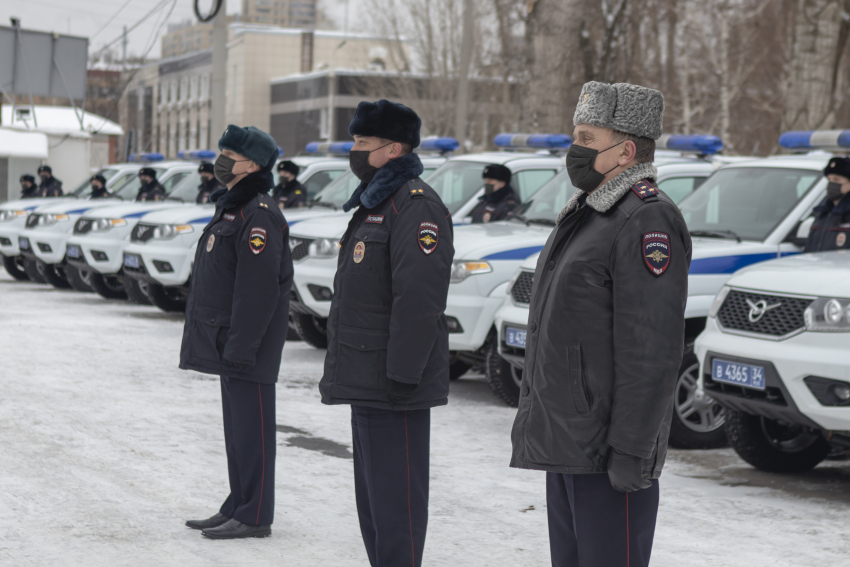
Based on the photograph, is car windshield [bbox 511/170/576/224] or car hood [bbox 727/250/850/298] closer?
car hood [bbox 727/250/850/298]

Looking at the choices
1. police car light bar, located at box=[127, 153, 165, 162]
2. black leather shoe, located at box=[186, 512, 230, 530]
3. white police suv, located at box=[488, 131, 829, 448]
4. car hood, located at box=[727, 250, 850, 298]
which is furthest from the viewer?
police car light bar, located at box=[127, 153, 165, 162]

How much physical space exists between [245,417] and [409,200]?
142 centimetres

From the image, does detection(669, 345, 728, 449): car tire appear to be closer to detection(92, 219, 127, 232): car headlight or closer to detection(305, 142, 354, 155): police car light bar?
detection(305, 142, 354, 155): police car light bar

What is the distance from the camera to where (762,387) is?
19.0 feet

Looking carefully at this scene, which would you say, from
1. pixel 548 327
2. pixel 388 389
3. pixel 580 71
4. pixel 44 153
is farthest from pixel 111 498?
pixel 44 153

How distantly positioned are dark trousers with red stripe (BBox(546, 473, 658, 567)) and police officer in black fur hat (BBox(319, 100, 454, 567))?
0.97 meters

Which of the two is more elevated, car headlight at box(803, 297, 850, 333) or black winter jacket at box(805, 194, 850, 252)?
black winter jacket at box(805, 194, 850, 252)

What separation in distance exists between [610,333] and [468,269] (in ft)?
17.7

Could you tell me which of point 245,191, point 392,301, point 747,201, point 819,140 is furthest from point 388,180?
point 819,140

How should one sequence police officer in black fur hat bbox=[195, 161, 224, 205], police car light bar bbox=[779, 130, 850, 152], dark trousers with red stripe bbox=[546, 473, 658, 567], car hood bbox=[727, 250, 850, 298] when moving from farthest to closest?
police officer in black fur hat bbox=[195, 161, 224, 205] < police car light bar bbox=[779, 130, 850, 152] < car hood bbox=[727, 250, 850, 298] < dark trousers with red stripe bbox=[546, 473, 658, 567]

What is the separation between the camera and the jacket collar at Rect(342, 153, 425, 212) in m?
4.01

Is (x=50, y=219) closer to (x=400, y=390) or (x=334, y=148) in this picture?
(x=334, y=148)

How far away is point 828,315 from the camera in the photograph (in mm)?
5609

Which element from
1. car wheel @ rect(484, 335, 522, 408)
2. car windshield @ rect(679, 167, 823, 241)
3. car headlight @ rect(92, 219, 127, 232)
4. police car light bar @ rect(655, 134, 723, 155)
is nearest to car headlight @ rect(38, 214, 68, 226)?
car headlight @ rect(92, 219, 127, 232)
